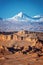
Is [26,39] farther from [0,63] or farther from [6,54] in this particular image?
[0,63]

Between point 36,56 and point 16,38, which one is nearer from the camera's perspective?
point 36,56

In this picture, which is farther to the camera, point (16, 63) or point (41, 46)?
point (41, 46)

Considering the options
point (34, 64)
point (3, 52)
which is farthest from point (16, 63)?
point (3, 52)

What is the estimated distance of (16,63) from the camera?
2553cm

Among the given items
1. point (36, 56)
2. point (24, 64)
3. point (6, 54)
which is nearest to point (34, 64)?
point (24, 64)

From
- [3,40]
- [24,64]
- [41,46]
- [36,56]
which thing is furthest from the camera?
[3,40]

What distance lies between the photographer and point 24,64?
982 inches

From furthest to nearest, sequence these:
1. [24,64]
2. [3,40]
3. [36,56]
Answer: [3,40] < [36,56] < [24,64]

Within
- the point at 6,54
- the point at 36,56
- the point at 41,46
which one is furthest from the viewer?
the point at 41,46

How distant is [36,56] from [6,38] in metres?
23.5

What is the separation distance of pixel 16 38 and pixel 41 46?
501 inches

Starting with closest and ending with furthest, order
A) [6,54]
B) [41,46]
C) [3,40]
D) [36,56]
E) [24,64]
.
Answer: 1. [24,64]
2. [36,56]
3. [6,54]
4. [41,46]
5. [3,40]

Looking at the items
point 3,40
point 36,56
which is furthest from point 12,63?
point 3,40

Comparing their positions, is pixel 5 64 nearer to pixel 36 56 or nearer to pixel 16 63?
pixel 16 63
